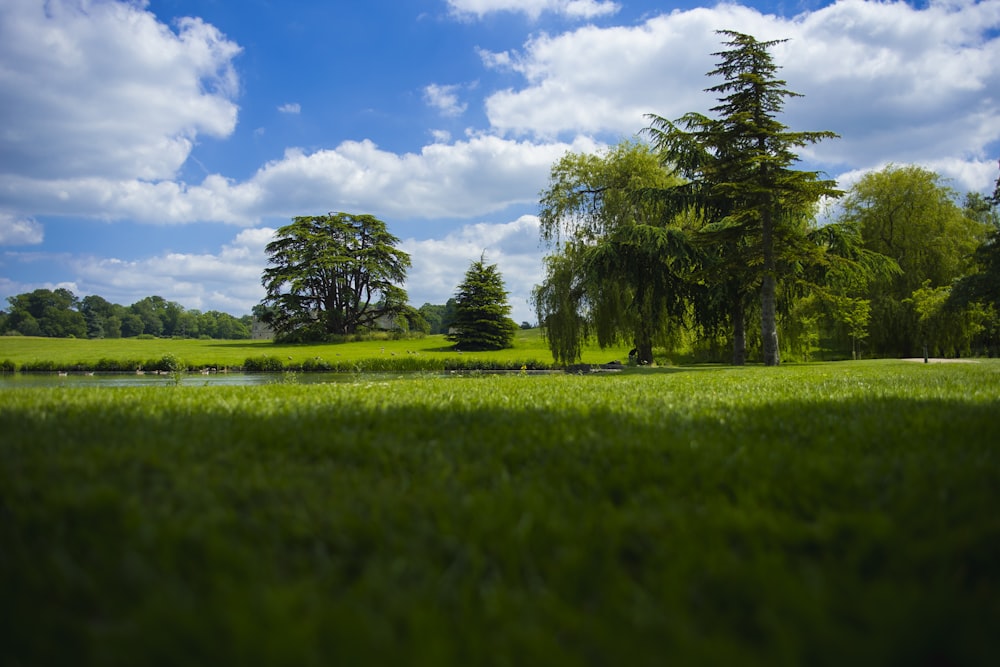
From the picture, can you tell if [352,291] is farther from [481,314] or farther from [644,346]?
[644,346]

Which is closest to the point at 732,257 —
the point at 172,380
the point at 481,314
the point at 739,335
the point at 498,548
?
the point at 739,335

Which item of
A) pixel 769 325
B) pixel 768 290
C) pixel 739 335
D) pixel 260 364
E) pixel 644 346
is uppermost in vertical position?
pixel 768 290

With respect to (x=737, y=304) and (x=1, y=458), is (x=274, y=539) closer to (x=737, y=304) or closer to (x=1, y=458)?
(x=1, y=458)

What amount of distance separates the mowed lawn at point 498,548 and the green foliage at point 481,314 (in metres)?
49.1

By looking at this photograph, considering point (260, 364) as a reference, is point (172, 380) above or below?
below

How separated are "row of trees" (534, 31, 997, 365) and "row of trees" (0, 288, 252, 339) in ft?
320

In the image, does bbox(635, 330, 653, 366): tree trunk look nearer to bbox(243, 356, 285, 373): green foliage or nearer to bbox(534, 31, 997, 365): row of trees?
bbox(534, 31, 997, 365): row of trees

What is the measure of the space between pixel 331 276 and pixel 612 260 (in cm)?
4405

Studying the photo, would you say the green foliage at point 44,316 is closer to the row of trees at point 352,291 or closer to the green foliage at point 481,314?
the row of trees at point 352,291

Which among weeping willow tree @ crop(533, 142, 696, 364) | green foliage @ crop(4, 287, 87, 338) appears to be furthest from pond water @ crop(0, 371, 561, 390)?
green foliage @ crop(4, 287, 87, 338)

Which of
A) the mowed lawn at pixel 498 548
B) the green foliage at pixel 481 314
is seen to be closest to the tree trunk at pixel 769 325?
the mowed lawn at pixel 498 548

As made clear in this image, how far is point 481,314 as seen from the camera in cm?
5419

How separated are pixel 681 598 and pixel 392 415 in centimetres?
368

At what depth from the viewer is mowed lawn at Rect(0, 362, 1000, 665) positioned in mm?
1455
